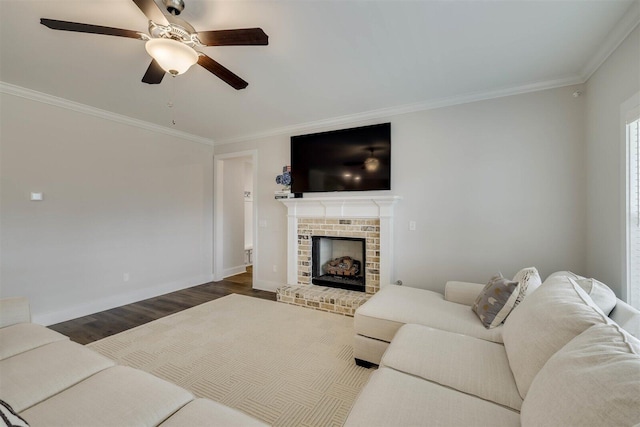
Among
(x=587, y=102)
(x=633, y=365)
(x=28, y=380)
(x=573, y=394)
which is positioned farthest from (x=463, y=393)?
(x=587, y=102)

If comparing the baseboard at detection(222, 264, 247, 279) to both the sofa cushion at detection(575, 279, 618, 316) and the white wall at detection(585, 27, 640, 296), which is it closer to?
the sofa cushion at detection(575, 279, 618, 316)

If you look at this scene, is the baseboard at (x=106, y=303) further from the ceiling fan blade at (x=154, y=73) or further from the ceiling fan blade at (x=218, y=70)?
the ceiling fan blade at (x=218, y=70)

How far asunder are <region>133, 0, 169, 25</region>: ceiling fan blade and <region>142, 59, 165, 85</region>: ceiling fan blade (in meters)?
0.36

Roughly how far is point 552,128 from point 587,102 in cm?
31

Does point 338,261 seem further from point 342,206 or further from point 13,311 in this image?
point 13,311

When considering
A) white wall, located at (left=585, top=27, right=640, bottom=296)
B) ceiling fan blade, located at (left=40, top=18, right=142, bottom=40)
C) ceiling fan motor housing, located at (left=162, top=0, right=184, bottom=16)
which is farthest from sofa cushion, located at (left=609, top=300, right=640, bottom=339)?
ceiling fan blade, located at (left=40, top=18, right=142, bottom=40)

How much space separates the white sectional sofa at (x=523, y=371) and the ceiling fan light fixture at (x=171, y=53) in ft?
6.95

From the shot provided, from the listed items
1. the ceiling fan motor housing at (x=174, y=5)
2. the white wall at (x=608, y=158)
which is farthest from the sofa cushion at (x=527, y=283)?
the ceiling fan motor housing at (x=174, y=5)

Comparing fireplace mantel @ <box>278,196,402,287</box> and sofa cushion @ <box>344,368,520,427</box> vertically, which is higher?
fireplace mantel @ <box>278,196,402,287</box>

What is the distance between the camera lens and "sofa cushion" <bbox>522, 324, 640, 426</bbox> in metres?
0.67

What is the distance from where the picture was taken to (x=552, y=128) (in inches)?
104

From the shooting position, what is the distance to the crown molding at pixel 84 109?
2770 millimetres

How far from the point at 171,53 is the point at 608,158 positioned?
332 centimetres

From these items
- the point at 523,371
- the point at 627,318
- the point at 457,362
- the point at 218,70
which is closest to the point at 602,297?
the point at 627,318
